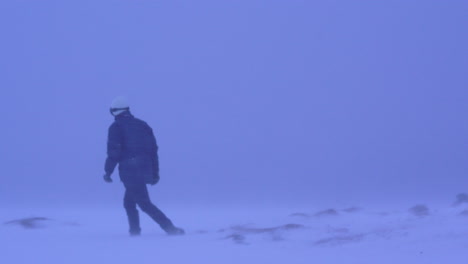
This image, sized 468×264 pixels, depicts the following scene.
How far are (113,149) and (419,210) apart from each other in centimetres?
266

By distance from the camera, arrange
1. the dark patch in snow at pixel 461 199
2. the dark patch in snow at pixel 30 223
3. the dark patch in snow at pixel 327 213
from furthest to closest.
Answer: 1. the dark patch in snow at pixel 461 199
2. the dark patch in snow at pixel 327 213
3. the dark patch in snow at pixel 30 223

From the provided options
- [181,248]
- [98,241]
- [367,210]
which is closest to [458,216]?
[367,210]

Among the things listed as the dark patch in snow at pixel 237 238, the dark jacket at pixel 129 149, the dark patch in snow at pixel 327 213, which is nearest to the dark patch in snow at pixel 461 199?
the dark patch in snow at pixel 327 213

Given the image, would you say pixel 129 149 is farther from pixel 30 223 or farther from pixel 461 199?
pixel 461 199

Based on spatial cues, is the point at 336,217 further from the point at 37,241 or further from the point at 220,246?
the point at 37,241

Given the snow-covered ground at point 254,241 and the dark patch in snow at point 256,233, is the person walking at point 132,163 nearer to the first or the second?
the snow-covered ground at point 254,241

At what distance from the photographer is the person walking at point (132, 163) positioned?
154 inches

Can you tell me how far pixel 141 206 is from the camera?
3.96 metres

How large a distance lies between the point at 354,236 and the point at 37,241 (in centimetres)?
177

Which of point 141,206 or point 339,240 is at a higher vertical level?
point 141,206

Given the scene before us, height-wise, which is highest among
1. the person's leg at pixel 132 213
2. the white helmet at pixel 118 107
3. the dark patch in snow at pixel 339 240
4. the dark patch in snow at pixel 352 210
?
the white helmet at pixel 118 107

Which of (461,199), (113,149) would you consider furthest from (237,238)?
(461,199)

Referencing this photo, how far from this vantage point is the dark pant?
12.8 ft

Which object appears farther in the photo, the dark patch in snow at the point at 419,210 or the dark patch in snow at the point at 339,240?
the dark patch in snow at the point at 419,210
